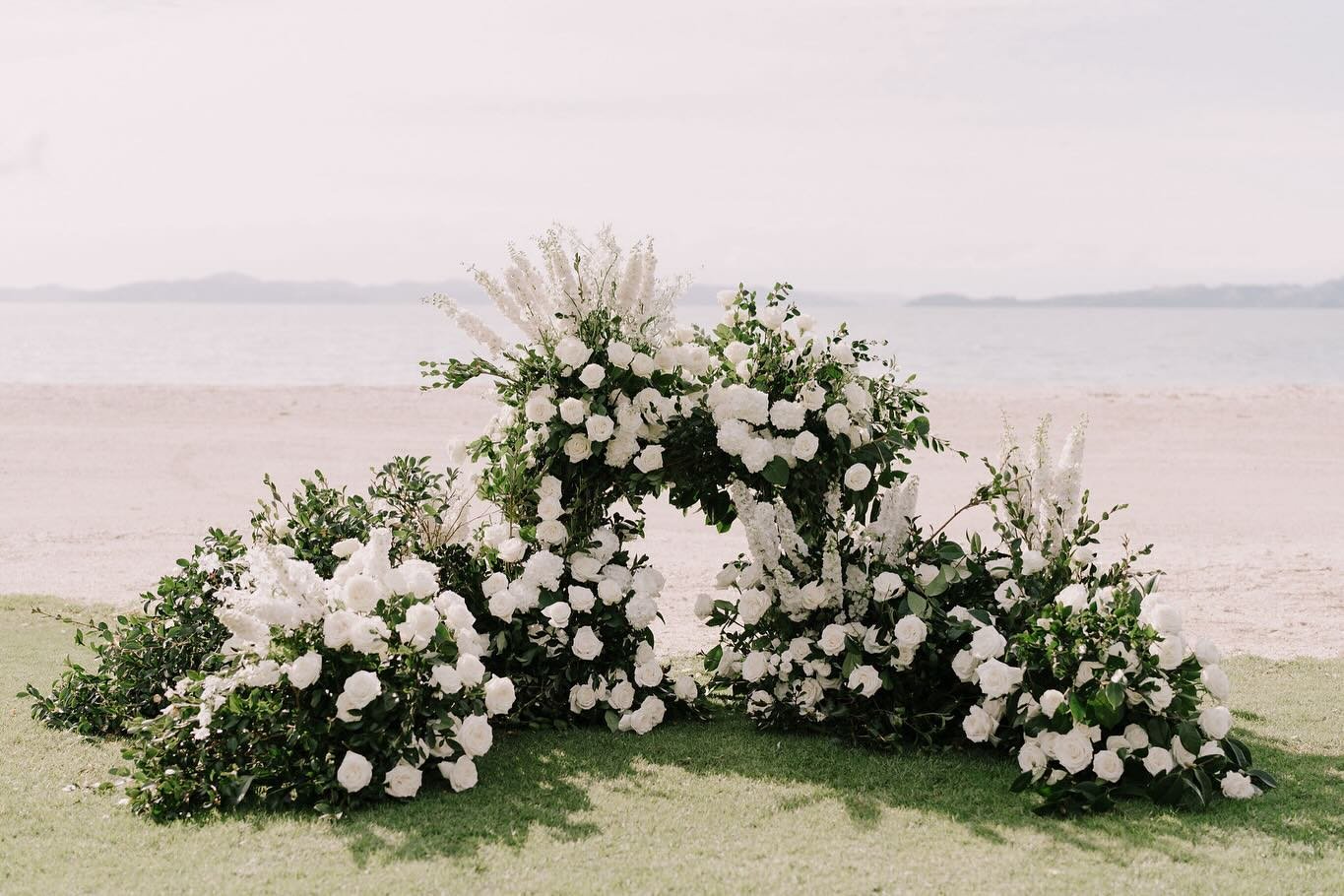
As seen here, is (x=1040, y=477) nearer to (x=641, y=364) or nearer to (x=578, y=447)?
(x=641, y=364)

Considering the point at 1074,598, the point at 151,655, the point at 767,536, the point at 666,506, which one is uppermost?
the point at 767,536

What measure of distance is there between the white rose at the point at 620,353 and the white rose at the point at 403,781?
2.03 metres

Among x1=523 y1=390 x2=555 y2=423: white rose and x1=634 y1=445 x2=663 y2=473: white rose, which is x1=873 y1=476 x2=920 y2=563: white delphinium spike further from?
x1=523 y1=390 x2=555 y2=423: white rose

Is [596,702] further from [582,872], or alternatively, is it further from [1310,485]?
[1310,485]

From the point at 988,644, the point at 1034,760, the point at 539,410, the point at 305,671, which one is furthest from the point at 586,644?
the point at 1034,760

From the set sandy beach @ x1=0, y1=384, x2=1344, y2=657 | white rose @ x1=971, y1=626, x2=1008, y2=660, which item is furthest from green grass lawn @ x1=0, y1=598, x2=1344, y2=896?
sandy beach @ x1=0, y1=384, x2=1344, y2=657

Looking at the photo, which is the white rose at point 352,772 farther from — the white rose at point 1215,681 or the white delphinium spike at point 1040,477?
the white rose at point 1215,681

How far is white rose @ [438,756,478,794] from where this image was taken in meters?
4.79

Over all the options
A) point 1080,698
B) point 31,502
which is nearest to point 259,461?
point 31,502

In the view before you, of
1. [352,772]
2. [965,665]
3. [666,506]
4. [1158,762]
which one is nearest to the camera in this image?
[352,772]

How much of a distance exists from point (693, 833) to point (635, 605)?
59.1 inches

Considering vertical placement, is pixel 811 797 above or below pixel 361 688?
below

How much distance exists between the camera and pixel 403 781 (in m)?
4.66

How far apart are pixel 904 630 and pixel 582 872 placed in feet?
5.97
